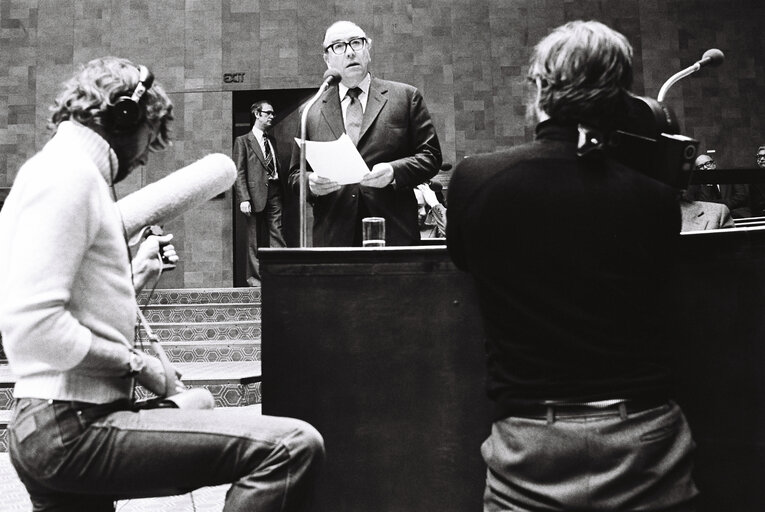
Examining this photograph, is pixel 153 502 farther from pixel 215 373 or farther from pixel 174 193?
pixel 174 193

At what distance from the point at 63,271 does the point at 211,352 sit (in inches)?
195

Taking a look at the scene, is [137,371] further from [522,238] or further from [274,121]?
[274,121]

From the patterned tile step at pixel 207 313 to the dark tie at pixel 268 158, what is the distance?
1640mm

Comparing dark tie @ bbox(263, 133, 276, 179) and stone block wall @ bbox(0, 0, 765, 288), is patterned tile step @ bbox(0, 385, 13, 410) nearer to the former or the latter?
dark tie @ bbox(263, 133, 276, 179)

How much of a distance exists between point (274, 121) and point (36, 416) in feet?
26.4

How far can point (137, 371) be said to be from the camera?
1417 millimetres

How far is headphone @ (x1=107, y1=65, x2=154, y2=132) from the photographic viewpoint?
1.47 meters

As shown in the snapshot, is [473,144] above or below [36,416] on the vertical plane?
above

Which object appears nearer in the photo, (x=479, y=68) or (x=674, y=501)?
(x=674, y=501)

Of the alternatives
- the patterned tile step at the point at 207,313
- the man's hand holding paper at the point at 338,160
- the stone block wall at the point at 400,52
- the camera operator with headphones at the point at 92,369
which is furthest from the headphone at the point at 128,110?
the stone block wall at the point at 400,52

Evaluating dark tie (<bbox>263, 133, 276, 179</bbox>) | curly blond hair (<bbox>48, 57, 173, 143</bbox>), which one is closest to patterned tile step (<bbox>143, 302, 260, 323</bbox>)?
dark tie (<bbox>263, 133, 276, 179</bbox>)

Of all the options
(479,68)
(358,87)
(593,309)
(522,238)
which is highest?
(479,68)

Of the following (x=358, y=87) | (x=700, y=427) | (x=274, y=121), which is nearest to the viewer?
(x=700, y=427)

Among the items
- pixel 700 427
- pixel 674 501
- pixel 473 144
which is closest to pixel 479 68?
pixel 473 144
